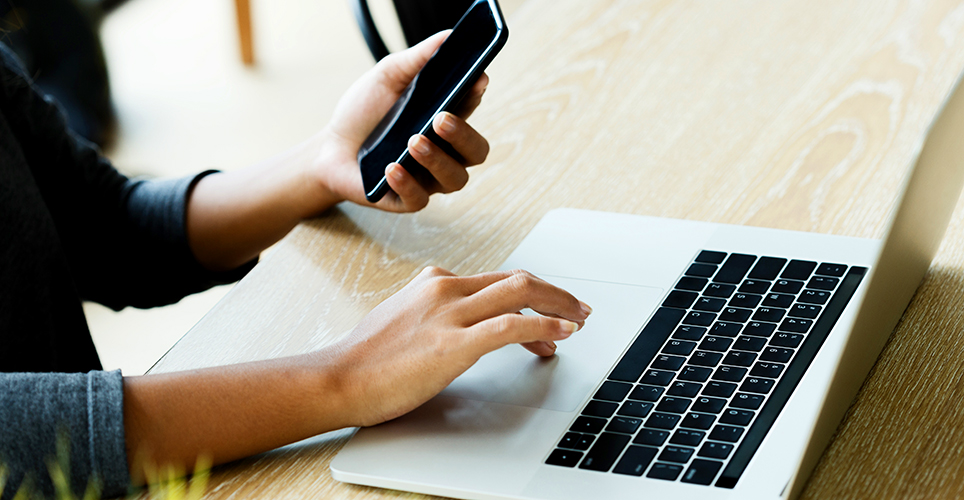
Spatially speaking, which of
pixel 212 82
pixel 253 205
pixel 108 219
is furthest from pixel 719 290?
pixel 212 82

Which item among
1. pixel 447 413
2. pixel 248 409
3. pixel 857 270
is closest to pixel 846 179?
pixel 857 270

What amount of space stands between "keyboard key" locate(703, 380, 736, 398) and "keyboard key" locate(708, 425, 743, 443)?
0.03 meters

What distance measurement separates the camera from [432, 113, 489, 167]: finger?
0.72 meters

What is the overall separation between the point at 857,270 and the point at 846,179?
0.56 feet

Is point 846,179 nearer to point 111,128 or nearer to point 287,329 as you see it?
point 287,329

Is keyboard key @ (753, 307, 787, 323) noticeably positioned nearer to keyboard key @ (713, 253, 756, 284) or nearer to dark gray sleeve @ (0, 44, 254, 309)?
keyboard key @ (713, 253, 756, 284)

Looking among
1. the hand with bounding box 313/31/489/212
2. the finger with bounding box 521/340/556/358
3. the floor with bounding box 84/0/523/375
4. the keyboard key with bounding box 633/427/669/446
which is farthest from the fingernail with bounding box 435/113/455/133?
the floor with bounding box 84/0/523/375

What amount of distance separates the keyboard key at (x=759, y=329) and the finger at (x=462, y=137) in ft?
0.92

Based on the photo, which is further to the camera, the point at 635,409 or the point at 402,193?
the point at 402,193

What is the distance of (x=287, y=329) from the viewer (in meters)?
0.68

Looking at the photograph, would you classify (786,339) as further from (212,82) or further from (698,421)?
(212,82)

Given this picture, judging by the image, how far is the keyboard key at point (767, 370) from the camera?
0.55 meters

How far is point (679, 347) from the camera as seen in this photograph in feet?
1.94

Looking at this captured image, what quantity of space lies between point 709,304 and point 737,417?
13 cm
